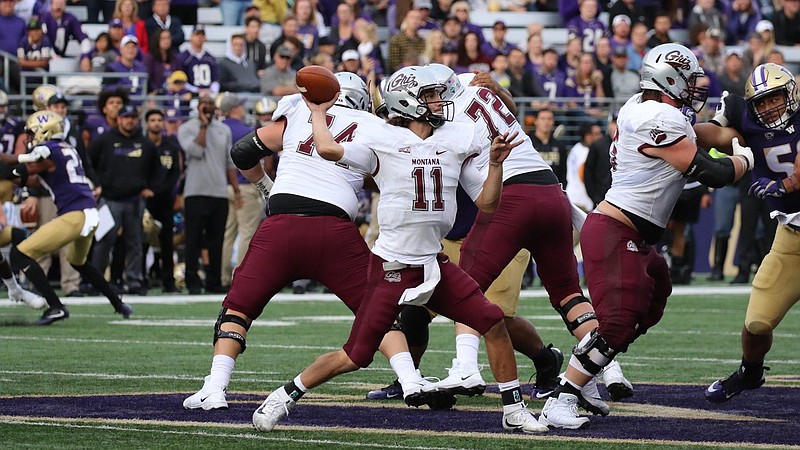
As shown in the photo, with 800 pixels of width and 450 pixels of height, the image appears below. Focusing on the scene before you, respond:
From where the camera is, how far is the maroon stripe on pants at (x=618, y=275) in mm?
6727

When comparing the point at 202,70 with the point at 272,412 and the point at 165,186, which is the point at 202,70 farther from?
the point at 272,412

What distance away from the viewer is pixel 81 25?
728 inches

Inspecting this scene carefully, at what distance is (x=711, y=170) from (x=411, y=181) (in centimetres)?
133

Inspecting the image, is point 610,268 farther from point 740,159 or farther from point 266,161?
point 266,161

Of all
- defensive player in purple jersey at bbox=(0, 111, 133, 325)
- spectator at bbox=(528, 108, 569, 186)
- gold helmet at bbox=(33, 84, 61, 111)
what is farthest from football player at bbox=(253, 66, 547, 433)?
spectator at bbox=(528, 108, 569, 186)

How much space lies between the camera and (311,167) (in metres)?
7.03

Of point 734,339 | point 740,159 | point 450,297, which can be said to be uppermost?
point 740,159

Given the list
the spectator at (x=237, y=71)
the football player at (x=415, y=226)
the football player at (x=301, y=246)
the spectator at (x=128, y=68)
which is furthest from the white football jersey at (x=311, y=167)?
the spectator at (x=237, y=71)

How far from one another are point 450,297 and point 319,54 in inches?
454

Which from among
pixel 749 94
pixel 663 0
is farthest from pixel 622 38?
pixel 749 94

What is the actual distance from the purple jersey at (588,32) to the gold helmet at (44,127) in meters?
9.65

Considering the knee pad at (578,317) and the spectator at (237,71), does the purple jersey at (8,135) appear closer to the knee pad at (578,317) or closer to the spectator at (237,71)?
the spectator at (237,71)

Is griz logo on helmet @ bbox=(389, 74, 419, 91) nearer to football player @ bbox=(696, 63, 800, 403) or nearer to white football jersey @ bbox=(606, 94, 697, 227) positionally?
white football jersey @ bbox=(606, 94, 697, 227)

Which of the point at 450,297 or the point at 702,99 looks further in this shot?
the point at 702,99
